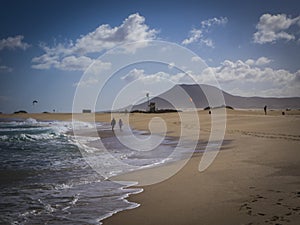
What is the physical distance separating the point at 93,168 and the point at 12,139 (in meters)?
14.3

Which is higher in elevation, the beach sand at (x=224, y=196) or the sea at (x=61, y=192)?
the beach sand at (x=224, y=196)

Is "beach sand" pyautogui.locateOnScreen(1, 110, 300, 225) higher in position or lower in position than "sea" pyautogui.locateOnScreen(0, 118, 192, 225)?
higher

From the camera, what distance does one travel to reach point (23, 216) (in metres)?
4.91

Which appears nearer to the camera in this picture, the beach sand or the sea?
the beach sand

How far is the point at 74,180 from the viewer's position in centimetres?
771

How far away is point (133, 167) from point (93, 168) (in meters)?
1.36

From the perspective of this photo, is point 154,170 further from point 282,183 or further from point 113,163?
point 282,183

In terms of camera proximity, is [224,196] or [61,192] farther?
[61,192]

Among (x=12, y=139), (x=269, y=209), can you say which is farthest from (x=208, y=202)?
(x=12, y=139)

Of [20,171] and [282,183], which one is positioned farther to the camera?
[20,171]

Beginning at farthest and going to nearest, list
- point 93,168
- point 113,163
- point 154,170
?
point 113,163 < point 93,168 < point 154,170

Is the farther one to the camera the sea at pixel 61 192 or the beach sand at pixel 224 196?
the sea at pixel 61 192

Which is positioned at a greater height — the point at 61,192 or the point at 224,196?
the point at 224,196

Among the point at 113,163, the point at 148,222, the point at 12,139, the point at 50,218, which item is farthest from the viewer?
the point at 12,139
